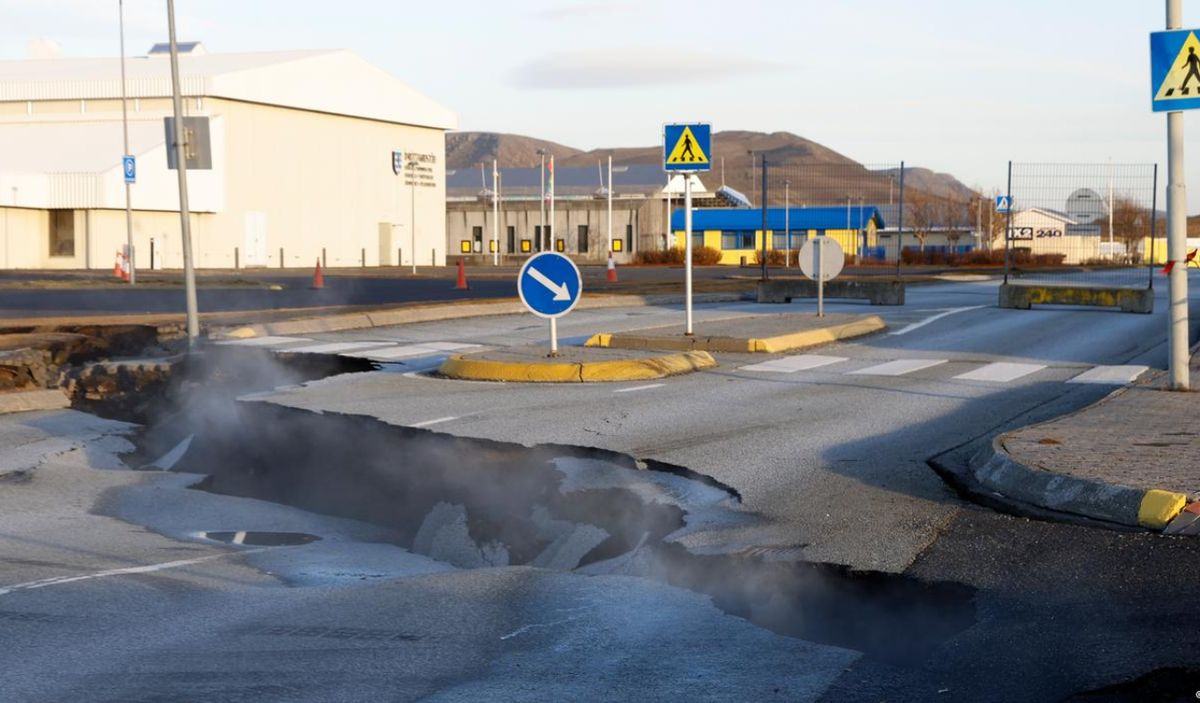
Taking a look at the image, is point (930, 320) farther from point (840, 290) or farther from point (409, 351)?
point (409, 351)

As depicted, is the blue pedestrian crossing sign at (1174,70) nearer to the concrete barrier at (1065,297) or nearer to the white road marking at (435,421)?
the white road marking at (435,421)

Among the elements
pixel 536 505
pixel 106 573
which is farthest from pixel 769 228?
A: pixel 106 573

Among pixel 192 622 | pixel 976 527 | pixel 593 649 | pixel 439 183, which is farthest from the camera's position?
pixel 439 183

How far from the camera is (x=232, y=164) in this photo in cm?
6344

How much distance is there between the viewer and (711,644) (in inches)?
217

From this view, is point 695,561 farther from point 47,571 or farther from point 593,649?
point 47,571

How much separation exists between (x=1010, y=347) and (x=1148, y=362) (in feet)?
8.01

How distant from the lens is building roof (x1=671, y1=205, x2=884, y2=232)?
286 ft

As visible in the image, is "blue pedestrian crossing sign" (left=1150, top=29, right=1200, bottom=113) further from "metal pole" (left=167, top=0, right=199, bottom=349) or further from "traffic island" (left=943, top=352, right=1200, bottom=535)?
"metal pole" (left=167, top=0, right=199, bottom=349)

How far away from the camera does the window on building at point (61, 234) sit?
191 feet

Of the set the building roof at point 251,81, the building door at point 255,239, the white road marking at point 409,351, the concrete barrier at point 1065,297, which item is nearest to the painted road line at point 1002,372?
the white road marking at point 409,351

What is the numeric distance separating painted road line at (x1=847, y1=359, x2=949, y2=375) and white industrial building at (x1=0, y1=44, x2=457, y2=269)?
138 feet

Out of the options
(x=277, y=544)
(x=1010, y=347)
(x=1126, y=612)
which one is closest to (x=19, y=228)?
(x=1010, y=347)

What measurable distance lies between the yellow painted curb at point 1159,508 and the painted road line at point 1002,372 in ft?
25.4
